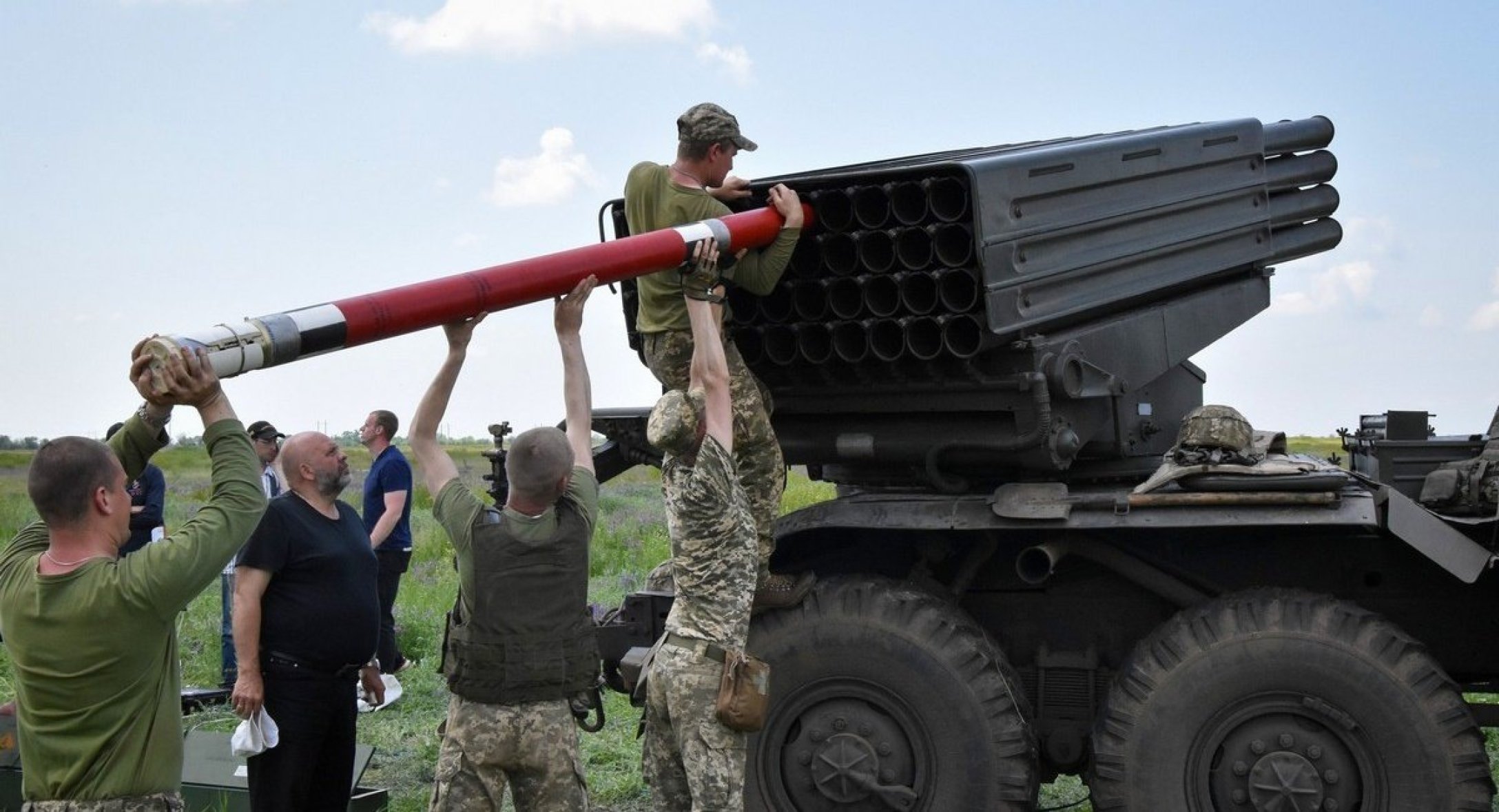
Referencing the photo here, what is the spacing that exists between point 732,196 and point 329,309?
1979 millimetres

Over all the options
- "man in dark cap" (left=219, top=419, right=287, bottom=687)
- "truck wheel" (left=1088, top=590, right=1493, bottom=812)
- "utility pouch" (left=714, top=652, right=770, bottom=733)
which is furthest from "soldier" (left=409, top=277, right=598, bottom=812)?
"man in dark cap" (left=219, top=419, right=287, bottom=687)

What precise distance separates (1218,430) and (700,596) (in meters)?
→ 2.29

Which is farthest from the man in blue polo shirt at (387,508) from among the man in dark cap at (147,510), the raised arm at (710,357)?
the raised arm at (710,357)

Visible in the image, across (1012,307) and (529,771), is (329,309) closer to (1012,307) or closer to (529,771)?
(529,771)

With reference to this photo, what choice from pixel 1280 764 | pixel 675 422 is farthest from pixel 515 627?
pixel 1280 764

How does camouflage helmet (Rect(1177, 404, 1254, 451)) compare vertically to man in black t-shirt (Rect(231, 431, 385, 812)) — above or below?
above

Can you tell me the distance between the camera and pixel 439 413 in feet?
17.5

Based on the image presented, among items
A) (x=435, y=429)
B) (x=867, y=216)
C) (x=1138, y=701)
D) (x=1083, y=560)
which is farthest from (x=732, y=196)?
(x=1138, y=701)

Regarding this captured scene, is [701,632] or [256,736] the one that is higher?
[701,632]

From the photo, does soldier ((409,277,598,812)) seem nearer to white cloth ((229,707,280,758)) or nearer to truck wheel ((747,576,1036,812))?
white cloth ((229,707,280,758))

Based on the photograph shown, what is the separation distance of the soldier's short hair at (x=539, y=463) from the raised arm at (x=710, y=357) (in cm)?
70

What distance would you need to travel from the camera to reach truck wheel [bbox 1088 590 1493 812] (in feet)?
18.8

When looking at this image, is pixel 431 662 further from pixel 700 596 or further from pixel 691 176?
pixel 700 596

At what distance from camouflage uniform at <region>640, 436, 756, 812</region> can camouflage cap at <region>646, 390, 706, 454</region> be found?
8 centimetres
